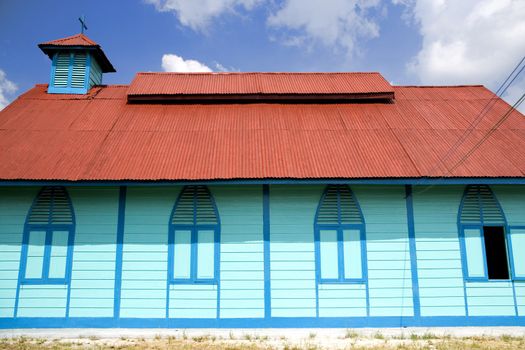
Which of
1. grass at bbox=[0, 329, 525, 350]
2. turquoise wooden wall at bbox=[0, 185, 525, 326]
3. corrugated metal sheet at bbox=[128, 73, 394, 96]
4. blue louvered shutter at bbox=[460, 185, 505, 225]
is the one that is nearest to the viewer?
grass at bbox=[0, 329, 525, 350]

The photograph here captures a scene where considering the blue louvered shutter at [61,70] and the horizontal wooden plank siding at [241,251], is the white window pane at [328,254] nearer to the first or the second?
the horizontal wooden plank siding at [241,251]

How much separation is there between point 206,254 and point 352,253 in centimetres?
358

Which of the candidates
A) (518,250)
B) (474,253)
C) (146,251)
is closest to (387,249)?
(474,253)

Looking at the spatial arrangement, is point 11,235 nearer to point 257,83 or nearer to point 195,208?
point 195,208

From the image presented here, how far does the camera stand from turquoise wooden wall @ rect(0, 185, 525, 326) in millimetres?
9492

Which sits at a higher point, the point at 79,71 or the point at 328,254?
the point at 79,71

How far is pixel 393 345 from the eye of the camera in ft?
26.8

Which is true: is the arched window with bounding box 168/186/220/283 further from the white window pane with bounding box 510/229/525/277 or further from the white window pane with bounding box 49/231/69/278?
the white window pane with bounding box 510/229/525/277

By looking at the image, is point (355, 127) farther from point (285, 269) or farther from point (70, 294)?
point (70, 294)

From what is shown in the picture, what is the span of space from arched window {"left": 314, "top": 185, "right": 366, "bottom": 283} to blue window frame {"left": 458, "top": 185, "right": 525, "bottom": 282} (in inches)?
100

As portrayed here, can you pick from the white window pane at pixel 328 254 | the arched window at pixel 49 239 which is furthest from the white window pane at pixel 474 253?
the arched window at pixel 49 239

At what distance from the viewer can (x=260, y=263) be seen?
9.66m

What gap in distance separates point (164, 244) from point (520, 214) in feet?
29.5

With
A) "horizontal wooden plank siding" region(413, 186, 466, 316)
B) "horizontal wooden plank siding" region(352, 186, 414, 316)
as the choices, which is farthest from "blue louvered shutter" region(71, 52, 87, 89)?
"horizontal wooden plank siding" region(413, 186, 466, 316)
